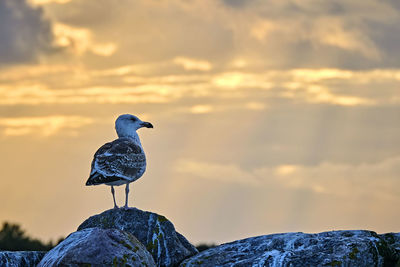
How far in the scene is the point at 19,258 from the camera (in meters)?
17.5

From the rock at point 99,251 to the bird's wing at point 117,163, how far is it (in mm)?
2488

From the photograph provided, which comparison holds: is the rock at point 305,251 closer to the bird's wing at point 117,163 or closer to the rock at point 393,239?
the rock at point 393,239

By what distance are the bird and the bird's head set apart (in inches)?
25.9

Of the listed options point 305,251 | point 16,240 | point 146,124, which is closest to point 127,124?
point 146,124

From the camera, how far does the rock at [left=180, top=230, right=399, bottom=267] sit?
53.3 ft

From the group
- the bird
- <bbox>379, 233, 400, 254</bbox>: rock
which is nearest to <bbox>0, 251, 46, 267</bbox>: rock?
the bird

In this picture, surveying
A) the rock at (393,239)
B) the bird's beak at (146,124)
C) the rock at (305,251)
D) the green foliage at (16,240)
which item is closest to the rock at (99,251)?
the rock at (305,251)

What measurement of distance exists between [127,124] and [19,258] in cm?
511

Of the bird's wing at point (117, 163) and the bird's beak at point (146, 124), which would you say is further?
the bird's beak at point (146, 124)

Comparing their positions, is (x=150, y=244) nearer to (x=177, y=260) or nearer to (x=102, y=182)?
(x=177, y=260)

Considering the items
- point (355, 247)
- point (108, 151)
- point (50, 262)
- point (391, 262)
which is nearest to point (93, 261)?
point (50, 262)

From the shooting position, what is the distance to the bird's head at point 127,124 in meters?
20.8

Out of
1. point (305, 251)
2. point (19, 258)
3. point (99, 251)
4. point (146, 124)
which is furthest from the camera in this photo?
point (146, 124)

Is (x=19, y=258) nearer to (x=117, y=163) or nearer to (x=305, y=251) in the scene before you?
(x=117, y=163)
